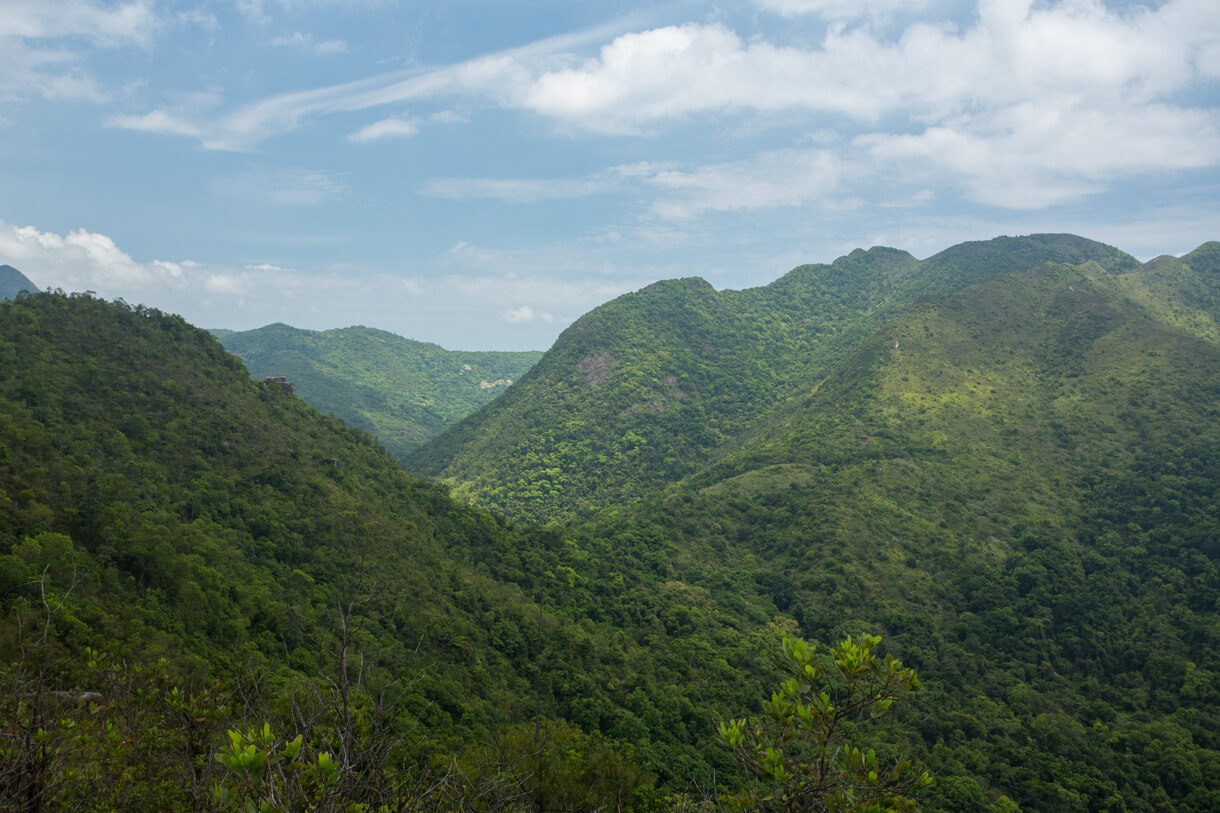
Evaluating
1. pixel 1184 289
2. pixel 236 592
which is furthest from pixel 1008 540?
pixel 1184 289

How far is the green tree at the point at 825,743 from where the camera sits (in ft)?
17.6

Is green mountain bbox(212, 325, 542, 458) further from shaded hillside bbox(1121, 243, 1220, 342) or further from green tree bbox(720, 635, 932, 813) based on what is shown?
shaded hillside bbox(1121, 243, 1220, 342)

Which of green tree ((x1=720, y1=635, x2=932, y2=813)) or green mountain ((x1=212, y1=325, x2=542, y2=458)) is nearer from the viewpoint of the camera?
green tree ((x1=720, y1=635, x2=932, y2=813))

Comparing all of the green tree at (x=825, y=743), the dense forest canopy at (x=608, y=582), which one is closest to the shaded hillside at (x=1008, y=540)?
the dense forest canopy at (x=608, y=582)

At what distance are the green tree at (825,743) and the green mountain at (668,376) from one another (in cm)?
7703

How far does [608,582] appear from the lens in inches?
1918

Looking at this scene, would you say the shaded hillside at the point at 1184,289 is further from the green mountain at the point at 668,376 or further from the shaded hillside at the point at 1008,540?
the shaded hillside at the point at 1008,540

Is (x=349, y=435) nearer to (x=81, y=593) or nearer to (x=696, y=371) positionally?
(x=81, y=593)

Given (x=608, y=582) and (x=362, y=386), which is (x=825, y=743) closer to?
(x=608, y=582)

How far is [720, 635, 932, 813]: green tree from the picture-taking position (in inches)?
211

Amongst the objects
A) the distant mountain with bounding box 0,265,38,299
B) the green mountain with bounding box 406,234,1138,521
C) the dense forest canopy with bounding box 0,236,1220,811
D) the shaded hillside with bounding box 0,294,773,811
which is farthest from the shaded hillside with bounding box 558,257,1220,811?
the distant mountain with bounding box 0,265,38,299

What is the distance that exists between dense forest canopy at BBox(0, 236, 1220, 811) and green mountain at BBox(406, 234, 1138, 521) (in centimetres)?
193

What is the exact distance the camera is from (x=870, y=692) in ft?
18.7

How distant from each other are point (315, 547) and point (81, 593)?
13.7m
